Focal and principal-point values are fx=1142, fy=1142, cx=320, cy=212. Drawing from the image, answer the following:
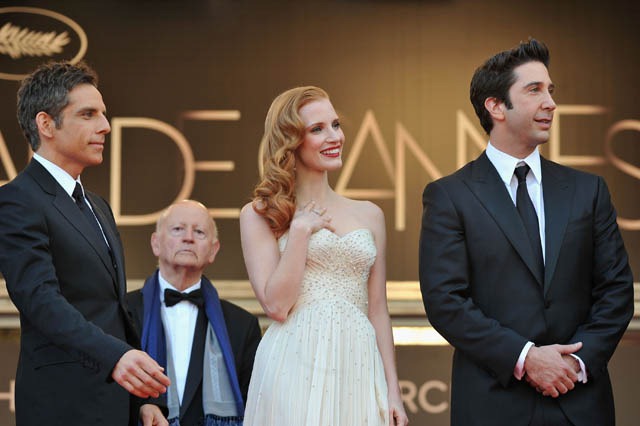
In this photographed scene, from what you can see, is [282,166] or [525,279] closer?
[525,279]

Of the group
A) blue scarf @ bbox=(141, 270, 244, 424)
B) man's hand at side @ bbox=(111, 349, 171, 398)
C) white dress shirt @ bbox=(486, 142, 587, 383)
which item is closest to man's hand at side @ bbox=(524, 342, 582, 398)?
white dress shirt @ bbox=(486, 142, 587, 383)

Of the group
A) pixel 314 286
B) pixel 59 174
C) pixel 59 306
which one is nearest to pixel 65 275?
pixel 59 306

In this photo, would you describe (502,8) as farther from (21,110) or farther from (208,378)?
(21,110)

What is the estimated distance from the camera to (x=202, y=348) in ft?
18.9

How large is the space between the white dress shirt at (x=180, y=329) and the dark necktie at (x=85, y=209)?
1.45 m

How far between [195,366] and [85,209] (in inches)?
57.9

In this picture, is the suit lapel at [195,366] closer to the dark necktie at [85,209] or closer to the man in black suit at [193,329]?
the man in black suit at [193,329]

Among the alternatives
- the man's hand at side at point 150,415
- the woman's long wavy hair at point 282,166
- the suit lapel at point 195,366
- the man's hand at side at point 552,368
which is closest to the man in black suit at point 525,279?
the man's hand at side at point 552,368

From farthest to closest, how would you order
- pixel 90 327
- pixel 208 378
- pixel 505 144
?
pixel 208 378 < pixel 505 144 < pixel 90 327

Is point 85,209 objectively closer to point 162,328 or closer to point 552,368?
point 162,328

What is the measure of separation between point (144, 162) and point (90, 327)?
3430 millimetres

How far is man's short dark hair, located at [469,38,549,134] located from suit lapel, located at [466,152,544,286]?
267 millimetres

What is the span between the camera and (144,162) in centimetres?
737

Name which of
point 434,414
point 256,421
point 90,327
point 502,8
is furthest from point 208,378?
point 502,8
